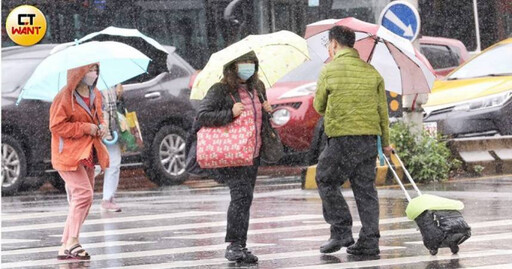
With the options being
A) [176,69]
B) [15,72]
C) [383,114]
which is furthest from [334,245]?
[176,69]

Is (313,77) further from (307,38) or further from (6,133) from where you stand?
(307,38)

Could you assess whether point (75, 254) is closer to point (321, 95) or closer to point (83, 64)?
point (83, 64)

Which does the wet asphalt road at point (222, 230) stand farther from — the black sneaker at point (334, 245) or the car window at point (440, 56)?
the car window at point (440, 56)

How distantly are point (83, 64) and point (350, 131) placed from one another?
2135 mm

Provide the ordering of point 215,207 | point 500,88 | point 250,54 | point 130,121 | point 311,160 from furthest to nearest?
1. point 500,88
2. point 130,121
3. point 215,207
4. point 311,160
5. point 250,54

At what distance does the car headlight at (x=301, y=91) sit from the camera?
68.7 ft

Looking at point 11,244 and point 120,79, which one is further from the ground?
point 120,79

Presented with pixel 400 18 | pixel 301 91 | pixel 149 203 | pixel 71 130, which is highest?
pixel 400 18

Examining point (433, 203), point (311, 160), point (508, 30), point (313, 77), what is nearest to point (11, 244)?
point (311, 160)

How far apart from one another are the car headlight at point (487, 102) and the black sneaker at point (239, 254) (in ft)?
33.1

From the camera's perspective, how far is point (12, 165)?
19953 millimetres

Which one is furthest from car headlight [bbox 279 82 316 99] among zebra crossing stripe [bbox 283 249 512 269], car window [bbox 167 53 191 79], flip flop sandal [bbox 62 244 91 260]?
zebra crossing stripe [bbox 283 249 512 269]

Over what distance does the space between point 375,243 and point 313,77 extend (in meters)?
10.8

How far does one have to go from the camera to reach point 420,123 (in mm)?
19281
